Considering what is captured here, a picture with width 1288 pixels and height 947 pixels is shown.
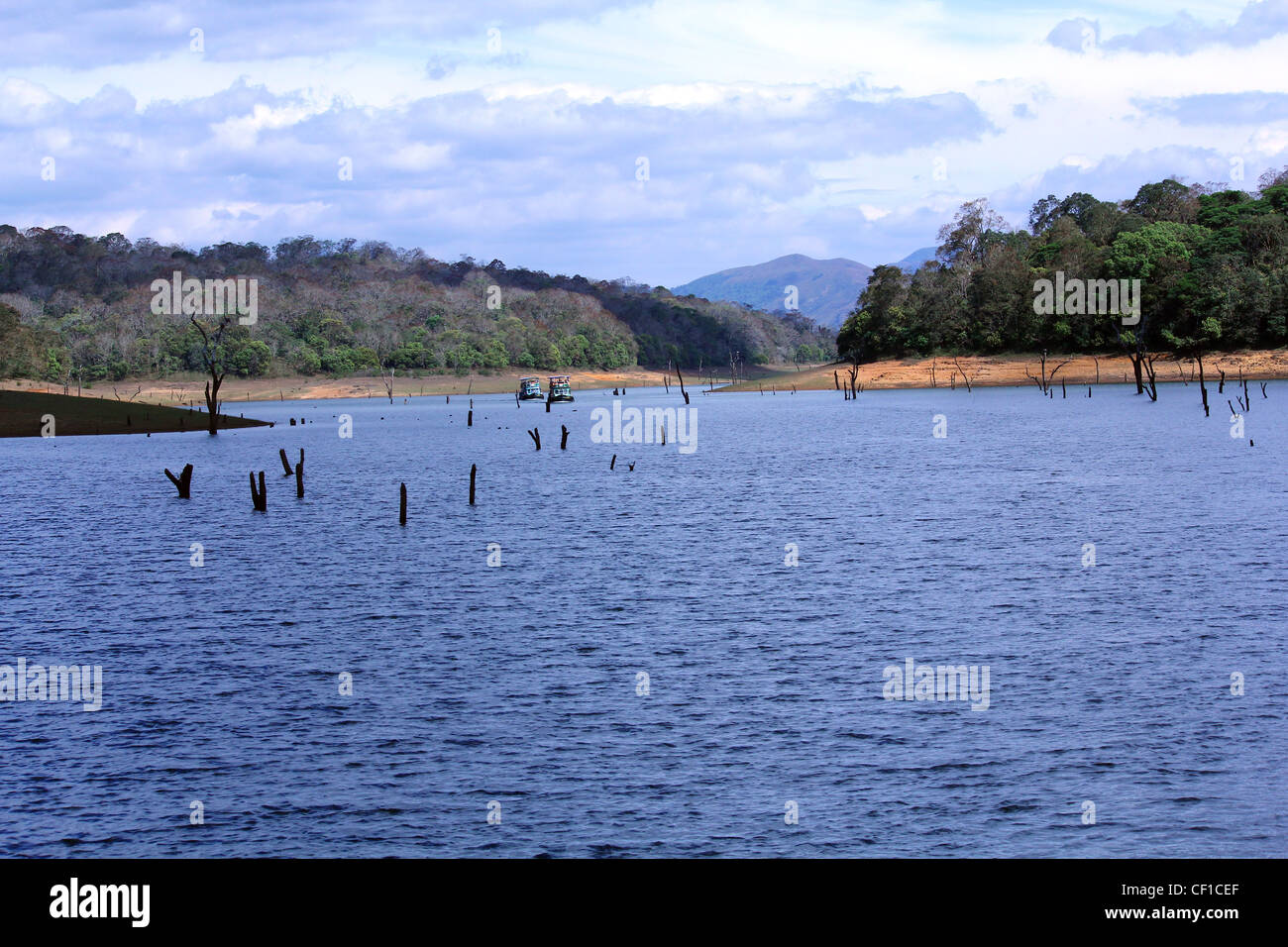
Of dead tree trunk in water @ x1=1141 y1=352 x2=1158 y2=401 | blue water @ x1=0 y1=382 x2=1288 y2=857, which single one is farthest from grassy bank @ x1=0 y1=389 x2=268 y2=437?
dead tree trunk in water @ x1=1141 y1=352 x2=1158 y2=401

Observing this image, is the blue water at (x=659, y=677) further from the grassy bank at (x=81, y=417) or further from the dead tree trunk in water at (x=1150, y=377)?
the dead tree trunk in water at (x=1150, y=377)

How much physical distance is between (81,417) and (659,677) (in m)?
130

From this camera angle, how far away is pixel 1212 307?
175m

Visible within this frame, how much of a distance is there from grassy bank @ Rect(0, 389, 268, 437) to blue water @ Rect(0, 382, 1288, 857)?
81637 millimetres

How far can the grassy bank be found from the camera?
13250 cm

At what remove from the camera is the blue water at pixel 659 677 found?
1720 centimetres

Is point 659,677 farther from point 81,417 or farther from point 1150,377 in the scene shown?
point 1150,377

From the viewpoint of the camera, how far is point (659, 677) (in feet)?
82.1

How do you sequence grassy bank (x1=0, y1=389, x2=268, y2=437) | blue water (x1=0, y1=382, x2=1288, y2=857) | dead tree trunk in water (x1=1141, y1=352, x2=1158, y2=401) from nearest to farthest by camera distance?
blue water (x1=0, y1=382, x2=1288, y2=857) < grassy bank (x1=0, y1=389, x2=268, y2=437) < dead tree trunk in water (x1=1141, y1=352, x2=1158, y2=401)

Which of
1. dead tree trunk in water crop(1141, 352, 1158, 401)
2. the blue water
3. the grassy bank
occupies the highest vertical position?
dead tree trunk in water crop(1141, 352, 1158, 401)

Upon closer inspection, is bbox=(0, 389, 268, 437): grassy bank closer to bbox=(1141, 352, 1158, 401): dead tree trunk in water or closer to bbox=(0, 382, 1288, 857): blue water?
bbox=(0, 382, 1288, 857): blue water

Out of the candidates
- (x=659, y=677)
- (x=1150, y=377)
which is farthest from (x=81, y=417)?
(x=659, y=677)
